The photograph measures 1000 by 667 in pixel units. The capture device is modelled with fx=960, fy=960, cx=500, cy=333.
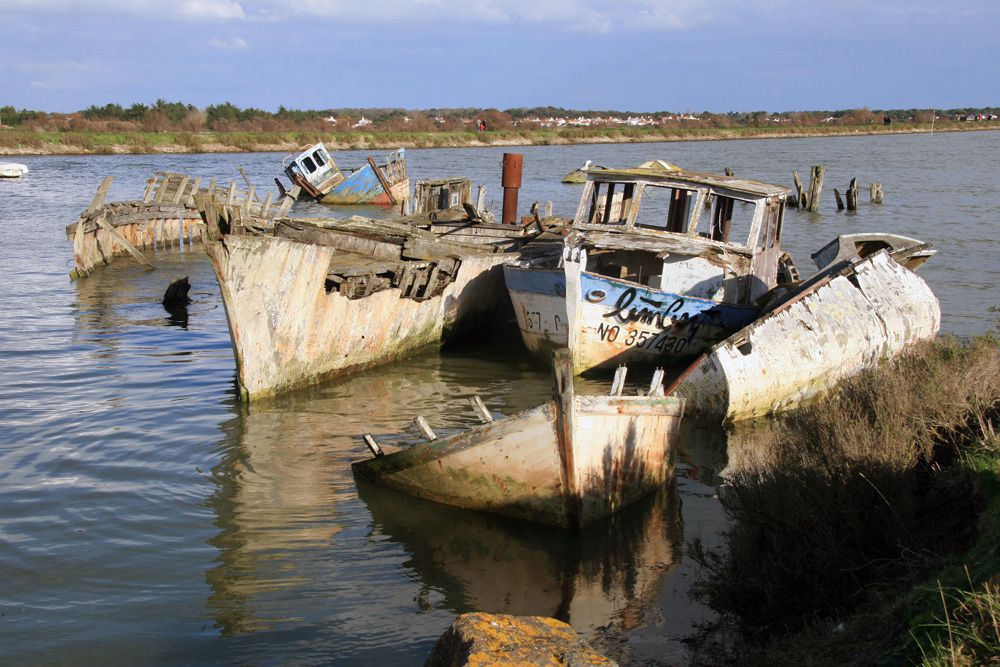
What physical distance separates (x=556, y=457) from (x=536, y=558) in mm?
722

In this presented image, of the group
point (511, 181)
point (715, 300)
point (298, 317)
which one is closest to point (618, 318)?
point (715, 300)

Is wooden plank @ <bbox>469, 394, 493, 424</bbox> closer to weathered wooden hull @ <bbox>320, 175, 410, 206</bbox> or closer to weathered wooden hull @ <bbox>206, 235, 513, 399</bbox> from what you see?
weathered wooden hull @ <bbox>206, 235, 513, 399</bbox>

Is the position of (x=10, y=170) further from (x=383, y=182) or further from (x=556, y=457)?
(x=556, y=457)

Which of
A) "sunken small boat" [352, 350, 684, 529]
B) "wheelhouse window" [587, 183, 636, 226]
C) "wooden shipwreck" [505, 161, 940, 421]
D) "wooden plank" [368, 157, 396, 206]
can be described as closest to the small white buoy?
"wooden plank" [368, 157, 396, 206]

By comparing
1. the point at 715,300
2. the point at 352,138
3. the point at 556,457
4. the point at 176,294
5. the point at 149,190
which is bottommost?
the point at 176,294

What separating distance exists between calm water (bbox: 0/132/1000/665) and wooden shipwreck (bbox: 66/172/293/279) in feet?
10.2

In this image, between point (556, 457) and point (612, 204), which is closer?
point (556, 457)

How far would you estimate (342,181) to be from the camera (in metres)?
33.9

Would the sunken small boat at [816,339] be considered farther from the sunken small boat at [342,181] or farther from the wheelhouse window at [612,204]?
the sunken small boat at [342,181]

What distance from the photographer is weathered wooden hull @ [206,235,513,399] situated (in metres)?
9.76

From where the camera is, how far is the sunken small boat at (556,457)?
22.4 feet

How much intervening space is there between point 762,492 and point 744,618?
757mm

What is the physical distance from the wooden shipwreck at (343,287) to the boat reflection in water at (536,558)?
3.00 meters

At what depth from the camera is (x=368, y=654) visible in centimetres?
534
